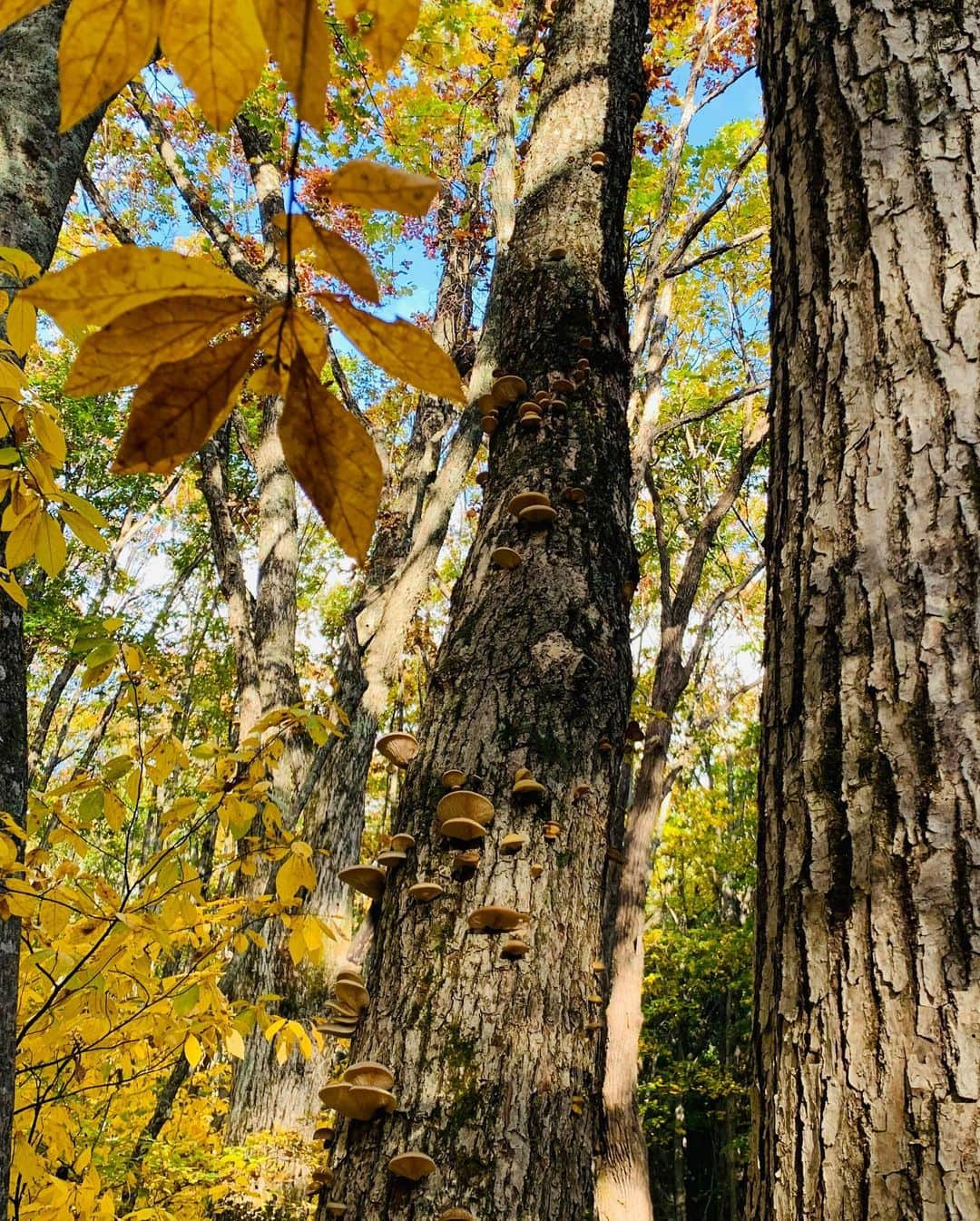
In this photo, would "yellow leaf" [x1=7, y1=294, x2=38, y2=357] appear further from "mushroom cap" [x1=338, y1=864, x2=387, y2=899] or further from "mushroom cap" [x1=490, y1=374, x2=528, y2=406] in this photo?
"mushroom cap" [x1=338, y1=864, x2=387, y2=899]

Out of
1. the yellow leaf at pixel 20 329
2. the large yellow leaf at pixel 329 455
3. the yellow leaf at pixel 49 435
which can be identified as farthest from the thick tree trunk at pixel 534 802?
the large yellow leaf at pixel 329 455

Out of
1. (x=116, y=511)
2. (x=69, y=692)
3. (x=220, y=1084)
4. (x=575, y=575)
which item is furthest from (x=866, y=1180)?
(x=69, y=692)

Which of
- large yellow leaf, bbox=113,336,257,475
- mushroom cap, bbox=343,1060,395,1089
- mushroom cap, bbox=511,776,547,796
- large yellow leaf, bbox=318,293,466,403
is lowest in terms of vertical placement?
mushroom cap, bbox=343,1060,395,1089

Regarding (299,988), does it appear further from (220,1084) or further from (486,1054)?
(486,1054)

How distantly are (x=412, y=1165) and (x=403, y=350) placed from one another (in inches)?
44.1

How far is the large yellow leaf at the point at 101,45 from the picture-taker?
1.31 feet

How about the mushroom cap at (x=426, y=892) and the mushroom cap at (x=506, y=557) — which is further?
the mushroom cap at (x=506, y=557)

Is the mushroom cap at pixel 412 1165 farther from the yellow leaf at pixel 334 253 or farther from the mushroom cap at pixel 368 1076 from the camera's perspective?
the yellow leaf at pixel 334 253

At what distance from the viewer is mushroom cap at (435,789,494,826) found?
1.42 metres

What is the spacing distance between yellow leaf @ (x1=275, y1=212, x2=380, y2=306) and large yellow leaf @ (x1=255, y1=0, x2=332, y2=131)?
0.05 m

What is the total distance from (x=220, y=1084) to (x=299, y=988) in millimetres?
3312

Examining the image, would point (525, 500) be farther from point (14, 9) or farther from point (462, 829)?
point (14, 9)

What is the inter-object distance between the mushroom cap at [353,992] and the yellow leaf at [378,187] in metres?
1.27

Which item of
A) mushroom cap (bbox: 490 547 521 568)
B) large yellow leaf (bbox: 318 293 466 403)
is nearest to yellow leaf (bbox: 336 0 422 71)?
large yellow leaf (bbox: 318 293 466 403)
